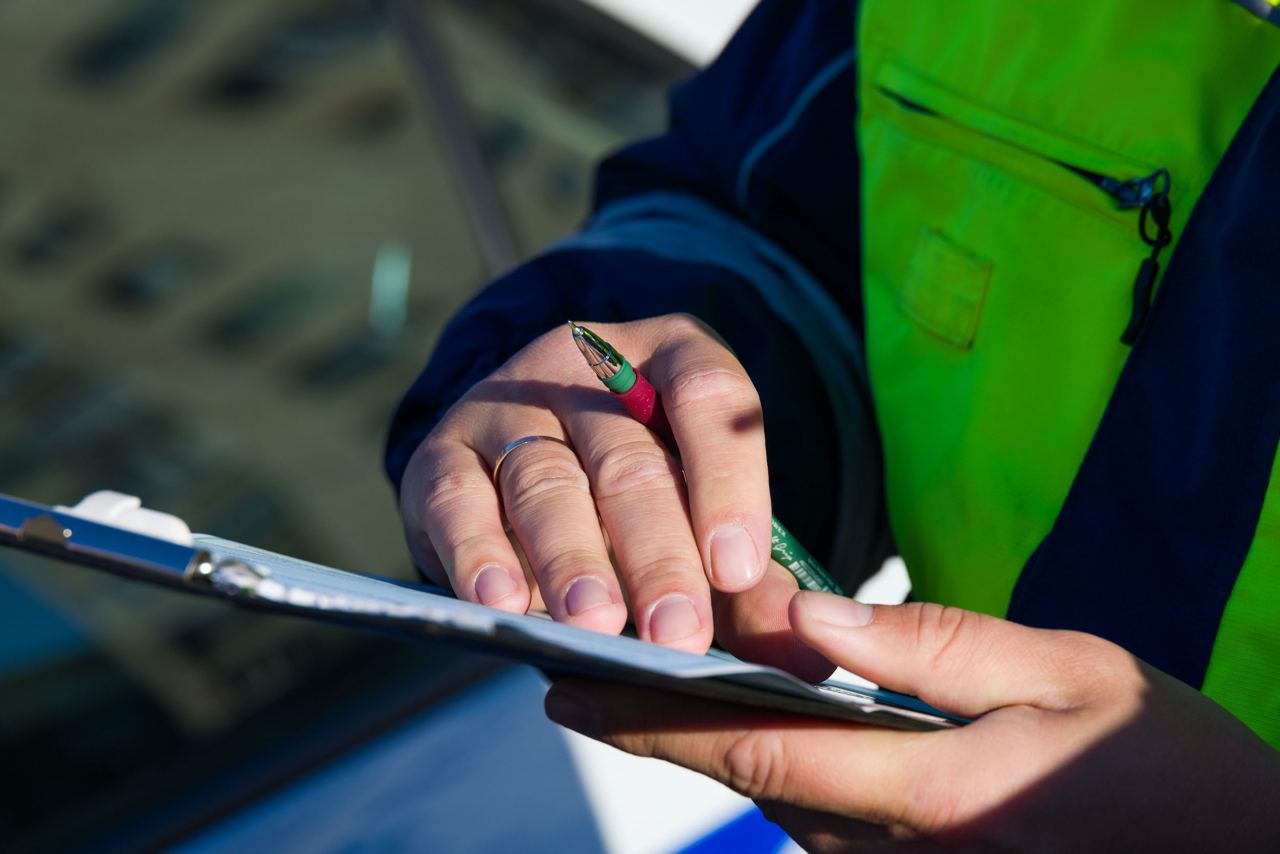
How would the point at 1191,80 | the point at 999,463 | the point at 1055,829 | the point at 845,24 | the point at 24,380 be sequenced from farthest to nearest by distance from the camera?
the point at 24,380, the point at 845,24, the point at 999,463, the point at 1191,80, the point at 1055,829

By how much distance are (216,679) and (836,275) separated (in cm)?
97

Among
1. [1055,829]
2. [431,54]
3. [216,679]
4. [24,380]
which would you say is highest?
[431,54]

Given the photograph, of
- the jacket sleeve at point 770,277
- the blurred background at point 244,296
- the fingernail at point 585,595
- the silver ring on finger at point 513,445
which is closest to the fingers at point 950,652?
the fingernail at point 585,595

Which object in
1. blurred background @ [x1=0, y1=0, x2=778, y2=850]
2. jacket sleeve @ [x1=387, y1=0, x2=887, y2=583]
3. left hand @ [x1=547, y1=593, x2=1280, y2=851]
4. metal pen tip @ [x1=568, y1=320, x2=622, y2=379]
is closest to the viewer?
left hand @ [x1=547, y1=593, x2=1280, y2=851]

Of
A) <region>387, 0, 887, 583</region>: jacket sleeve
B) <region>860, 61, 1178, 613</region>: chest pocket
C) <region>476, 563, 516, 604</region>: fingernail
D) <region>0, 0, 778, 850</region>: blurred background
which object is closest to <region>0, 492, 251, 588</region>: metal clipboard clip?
<region>476, 563, 516, 604</region>: fingernail

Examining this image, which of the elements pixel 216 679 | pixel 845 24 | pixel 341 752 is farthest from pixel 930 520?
pixel 216 679

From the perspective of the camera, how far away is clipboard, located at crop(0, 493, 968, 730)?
521mm

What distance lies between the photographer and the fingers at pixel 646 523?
2.32 feet

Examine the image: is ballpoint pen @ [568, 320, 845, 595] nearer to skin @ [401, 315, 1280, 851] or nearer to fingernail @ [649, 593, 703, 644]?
skin @ [401, 315, 1280, 851]

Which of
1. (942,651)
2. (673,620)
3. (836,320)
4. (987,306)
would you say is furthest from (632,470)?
(836,320)

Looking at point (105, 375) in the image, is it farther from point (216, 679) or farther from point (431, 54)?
point (431, 54)

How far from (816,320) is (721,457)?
43 centimetres

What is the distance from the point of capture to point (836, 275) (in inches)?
47.2

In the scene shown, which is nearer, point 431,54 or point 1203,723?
point 1203,723
